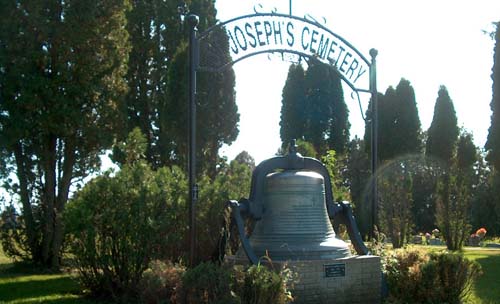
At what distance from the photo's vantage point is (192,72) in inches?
311

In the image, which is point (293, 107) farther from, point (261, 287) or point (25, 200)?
point (261, 287)

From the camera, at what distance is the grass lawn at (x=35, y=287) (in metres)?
8.91

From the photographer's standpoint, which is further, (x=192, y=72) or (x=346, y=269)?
(x=192, y=72)

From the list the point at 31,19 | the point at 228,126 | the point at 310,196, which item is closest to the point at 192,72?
the point at 310,196

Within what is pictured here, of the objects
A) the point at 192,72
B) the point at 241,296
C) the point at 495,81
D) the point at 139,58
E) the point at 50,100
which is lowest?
the point at 241,296

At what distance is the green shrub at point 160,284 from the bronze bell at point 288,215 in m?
0.88

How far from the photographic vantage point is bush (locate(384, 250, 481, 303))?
782 centimetres

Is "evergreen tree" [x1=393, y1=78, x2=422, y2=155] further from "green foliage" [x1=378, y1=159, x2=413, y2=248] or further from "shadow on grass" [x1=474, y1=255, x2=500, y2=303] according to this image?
"shadow on grass" [x1=474, y1=255, x2=500, y2=303]

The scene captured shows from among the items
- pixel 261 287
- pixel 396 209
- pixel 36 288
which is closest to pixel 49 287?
pixel 36 288

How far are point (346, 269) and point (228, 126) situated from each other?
35.0 feet

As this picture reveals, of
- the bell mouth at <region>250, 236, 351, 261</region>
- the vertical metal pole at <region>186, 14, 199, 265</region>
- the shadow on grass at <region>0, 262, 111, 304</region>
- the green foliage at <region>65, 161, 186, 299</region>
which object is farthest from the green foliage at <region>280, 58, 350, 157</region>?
the bell mouth at <region>250, 236, 351, 261</region>

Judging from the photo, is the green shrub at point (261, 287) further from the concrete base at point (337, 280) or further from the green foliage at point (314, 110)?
the green foliage at point (314, 110)

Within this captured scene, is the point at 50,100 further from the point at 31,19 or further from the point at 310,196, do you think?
the point at 310,196

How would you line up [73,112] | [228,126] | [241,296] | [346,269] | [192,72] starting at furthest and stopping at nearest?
[228,126]
[73,112]
[192,72]
[346,269]
[241,296]
